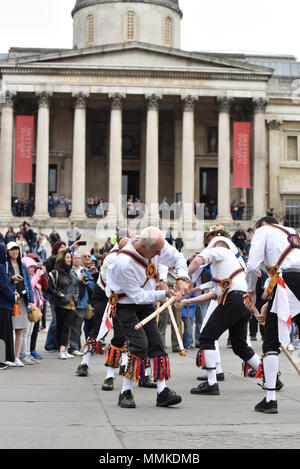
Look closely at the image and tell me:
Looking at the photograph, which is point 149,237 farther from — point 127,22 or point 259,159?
point 127,22

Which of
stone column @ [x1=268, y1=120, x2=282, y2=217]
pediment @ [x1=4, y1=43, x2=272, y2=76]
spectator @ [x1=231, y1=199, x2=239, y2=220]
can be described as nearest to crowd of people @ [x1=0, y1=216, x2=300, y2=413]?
spectator @ [x1=231, y1=199, x2=239, y2=220]

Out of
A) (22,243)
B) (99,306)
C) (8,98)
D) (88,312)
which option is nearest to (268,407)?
(99,306)

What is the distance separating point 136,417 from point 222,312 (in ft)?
7.71

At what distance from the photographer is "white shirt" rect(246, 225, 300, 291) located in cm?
856

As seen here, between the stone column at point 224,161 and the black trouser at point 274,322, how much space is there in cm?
3498

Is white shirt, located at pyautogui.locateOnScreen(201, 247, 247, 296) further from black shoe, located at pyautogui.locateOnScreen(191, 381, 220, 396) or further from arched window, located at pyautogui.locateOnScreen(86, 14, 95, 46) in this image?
arched window, located at pyautogui.locateOnScreen(86, 14, 95, 46)

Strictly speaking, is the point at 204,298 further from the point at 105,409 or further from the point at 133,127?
the point at 133,127

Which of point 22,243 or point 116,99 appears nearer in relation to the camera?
point 22,243

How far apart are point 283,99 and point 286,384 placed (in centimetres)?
4051

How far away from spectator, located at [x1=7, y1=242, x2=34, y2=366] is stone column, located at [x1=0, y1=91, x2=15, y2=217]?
3023 centimetres

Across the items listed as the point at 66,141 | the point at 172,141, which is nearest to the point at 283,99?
the point at 172,141

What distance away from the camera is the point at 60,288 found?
14156mm

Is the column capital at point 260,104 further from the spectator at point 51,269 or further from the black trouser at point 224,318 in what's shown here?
the black trouser at point 224,318

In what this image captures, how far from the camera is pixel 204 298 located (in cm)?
1045
